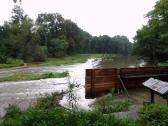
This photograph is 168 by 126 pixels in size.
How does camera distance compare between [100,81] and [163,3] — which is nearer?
[100,81]

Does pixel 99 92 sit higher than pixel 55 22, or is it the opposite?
pixel 55 22

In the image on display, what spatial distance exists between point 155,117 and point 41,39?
83391 mm

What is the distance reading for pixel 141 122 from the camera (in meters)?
8.32

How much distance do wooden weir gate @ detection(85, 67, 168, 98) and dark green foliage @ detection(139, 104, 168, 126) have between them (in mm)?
9880

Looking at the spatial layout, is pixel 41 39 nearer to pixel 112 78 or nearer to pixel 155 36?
→ pixel 155 36

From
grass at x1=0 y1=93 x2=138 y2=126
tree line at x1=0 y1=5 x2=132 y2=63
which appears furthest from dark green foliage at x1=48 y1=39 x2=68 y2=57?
grass at x1=0 y1=93 x2=138 y2=126

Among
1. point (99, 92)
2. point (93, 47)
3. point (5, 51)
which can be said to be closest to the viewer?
point (99, 92)

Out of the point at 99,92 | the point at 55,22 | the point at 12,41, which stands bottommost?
the point at 99,92

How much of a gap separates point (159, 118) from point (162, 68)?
50.0 ft

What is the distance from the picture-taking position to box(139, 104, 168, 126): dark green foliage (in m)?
7.85

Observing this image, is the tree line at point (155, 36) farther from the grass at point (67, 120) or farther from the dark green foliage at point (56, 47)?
the dark green foliage at point (56, 47)

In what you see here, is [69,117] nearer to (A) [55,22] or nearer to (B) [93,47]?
(A) [55,22]

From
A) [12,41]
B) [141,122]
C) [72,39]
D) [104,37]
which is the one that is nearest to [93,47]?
[104,37]

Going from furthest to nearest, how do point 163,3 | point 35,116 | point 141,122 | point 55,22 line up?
point 55,22 < point 163,3 < point 141,122 < point 35,116
